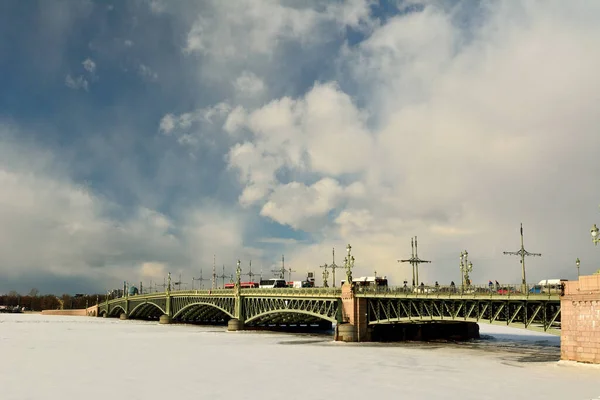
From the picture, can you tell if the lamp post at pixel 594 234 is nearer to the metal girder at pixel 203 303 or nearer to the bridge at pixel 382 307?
the bridge at pixel 382 307

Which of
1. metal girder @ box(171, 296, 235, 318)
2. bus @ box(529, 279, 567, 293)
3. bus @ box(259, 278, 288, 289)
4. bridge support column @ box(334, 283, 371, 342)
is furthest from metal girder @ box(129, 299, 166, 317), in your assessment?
→ bus @ box(529, 279, 567, 293)

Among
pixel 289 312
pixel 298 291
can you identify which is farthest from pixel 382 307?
pixel 289 312

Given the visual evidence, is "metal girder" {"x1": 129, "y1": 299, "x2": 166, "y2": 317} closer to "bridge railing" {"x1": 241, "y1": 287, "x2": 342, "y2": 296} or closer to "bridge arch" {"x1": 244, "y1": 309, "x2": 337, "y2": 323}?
"bridge arch" {"x1": 244, "y1": 309, "x2": 337, "y2": 323}

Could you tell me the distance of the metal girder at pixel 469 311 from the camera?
55.2 m

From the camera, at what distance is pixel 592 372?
143 ft

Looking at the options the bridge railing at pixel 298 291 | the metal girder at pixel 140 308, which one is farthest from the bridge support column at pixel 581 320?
the metal girder at pixel 140 308

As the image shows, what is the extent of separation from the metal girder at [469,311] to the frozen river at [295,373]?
3.48 meters

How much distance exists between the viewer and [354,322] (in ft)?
258

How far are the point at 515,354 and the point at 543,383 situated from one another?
23718 millimetres

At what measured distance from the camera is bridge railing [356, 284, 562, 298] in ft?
178

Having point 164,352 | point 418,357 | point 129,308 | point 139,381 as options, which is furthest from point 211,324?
point 139,381

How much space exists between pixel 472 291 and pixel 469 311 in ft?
7.20

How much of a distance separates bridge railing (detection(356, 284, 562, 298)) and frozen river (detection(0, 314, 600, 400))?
600 cm

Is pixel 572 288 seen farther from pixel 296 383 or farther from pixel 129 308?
pixel 129 308
